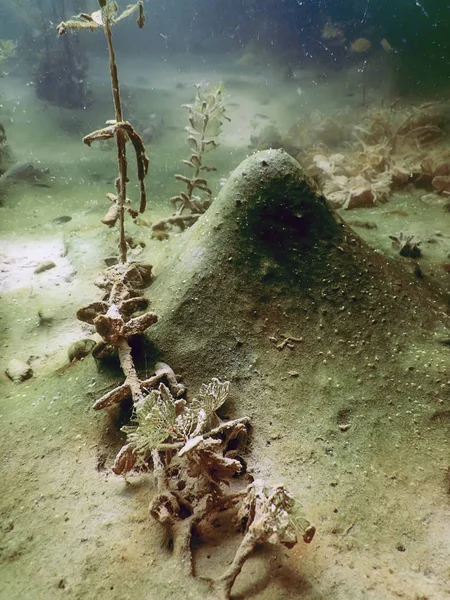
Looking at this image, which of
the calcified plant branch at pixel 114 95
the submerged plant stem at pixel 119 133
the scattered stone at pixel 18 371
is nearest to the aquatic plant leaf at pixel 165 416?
the scattered stone at pixel 18 371

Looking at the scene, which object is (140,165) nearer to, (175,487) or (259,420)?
(259,420)

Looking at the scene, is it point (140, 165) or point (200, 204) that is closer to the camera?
point (140, 165)

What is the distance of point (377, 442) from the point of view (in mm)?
2391

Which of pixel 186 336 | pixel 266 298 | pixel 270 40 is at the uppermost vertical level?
pixel 270 40

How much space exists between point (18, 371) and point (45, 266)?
2076mm

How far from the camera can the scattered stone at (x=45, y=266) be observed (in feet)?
15.7

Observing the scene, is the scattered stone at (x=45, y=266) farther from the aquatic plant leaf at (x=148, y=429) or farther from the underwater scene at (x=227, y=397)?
the aquatic plant leaf at (x=148, y=429)

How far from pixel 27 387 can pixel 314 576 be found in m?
2.54

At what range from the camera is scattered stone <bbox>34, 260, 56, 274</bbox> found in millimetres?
4793

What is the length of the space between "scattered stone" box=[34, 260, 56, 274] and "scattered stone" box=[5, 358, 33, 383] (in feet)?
6.12

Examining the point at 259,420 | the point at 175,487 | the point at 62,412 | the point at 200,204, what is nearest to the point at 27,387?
the point at 62,412

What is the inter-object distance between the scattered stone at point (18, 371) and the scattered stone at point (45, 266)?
1.87 metres

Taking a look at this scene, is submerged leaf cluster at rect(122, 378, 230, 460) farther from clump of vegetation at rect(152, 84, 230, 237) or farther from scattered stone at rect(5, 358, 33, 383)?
clump of vegetation at rect(152, 84, 230, 237)

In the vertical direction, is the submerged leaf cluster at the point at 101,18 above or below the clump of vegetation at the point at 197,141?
above
